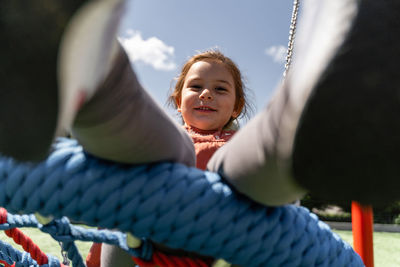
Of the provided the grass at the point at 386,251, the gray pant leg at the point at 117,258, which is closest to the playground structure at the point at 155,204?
the gray pant leg at the point at 117,258

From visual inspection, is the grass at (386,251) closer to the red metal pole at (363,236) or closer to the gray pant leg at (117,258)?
the red metal pole at (363,236)

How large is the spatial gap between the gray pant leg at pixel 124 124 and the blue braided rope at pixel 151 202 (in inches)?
0.5

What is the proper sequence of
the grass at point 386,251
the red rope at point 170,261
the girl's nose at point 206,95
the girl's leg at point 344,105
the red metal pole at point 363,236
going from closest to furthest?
the girl's leg at point 344,105 < the red rope at point 170,261 < the red metal pole at point 363,236 < the girl's nose at point 206,95 < the grass at point 386,251

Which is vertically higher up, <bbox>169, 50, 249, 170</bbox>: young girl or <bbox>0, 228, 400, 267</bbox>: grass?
<bbox>169, 50, 249, 170</bbox>: young girl

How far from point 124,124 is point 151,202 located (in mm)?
67

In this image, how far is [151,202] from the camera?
271mm

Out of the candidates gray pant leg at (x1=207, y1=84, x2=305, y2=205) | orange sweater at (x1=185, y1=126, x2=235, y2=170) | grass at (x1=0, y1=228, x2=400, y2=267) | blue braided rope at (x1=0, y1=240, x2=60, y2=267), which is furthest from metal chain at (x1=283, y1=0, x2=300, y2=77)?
grass at (x1=0, y1=228, x2=400, y2=267)

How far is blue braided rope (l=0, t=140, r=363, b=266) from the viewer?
0.27 metres

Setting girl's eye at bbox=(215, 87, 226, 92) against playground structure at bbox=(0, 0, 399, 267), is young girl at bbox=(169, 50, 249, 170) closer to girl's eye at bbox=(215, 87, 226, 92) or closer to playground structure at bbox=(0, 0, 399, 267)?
girl's eye at bbox=(215, 87, 226, 92)

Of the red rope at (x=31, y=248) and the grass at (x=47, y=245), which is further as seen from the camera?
the grass at (x=47, y=245)

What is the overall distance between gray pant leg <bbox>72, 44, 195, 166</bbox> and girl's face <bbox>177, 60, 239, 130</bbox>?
66 cm

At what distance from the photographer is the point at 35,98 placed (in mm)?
187

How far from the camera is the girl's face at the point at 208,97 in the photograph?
0.96m

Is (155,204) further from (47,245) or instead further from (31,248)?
(47,245)
